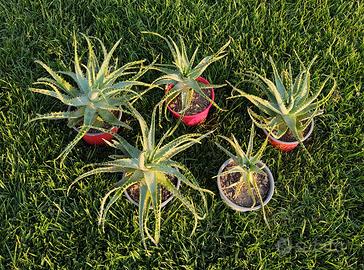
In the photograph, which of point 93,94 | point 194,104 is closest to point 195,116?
point 194,104

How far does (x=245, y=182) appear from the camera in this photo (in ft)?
7.59

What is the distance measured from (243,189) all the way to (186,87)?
1.91ft

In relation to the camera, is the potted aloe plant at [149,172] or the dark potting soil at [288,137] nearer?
the potted aloe plant at [149,172]

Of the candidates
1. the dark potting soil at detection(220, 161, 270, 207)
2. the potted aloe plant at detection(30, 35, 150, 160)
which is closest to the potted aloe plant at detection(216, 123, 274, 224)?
the dark potting soil at detection(220, 161, 270, 207)

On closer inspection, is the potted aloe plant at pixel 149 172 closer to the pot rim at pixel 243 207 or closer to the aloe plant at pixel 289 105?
the pot rim at pixel 243 207

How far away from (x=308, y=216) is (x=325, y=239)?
0.45ft

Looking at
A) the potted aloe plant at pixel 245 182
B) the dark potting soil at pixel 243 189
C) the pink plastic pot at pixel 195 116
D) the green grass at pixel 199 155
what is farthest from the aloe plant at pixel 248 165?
the pink plastic pot at pixel 195 116

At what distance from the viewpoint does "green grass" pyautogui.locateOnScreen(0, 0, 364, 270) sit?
2291 mm

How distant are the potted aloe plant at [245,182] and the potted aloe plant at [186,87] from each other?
0.29 m

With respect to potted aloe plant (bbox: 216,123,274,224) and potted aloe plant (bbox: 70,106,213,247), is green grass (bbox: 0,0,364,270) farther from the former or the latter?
potted aloe plant (bbox: 70,106,213,247)

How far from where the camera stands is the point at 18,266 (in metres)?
2.25

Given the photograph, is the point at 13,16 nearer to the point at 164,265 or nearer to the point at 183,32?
the point at 183,32

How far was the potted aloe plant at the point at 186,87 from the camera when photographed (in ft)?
7.77

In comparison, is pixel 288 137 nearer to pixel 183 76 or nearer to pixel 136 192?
pixel 183 76
